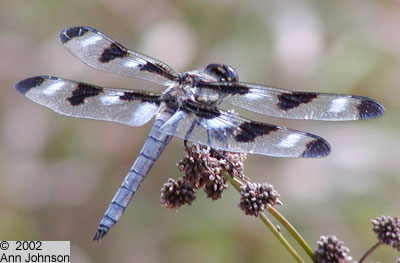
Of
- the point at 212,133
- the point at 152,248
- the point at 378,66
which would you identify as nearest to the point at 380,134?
the point at 378,66

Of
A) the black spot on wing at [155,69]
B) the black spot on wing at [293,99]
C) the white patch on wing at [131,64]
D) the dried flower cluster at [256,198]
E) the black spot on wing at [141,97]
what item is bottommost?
the dried flower cluster at [256,198]

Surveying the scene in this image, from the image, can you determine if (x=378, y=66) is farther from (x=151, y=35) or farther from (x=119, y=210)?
(x=119, y=210)

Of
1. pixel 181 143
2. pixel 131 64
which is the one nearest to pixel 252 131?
pixel 131 64

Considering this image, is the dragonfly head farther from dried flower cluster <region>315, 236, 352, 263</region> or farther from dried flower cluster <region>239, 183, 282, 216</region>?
dried flower cluster <region>315, 236, 352, 263</region>

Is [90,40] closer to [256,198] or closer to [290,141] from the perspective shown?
[290,141]

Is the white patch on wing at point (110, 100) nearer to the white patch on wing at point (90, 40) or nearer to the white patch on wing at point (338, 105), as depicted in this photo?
the white patch on wing at point (90, 40)

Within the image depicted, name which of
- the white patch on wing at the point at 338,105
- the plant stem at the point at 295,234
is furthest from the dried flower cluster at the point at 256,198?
the white patch on wing at the point at 338,105
